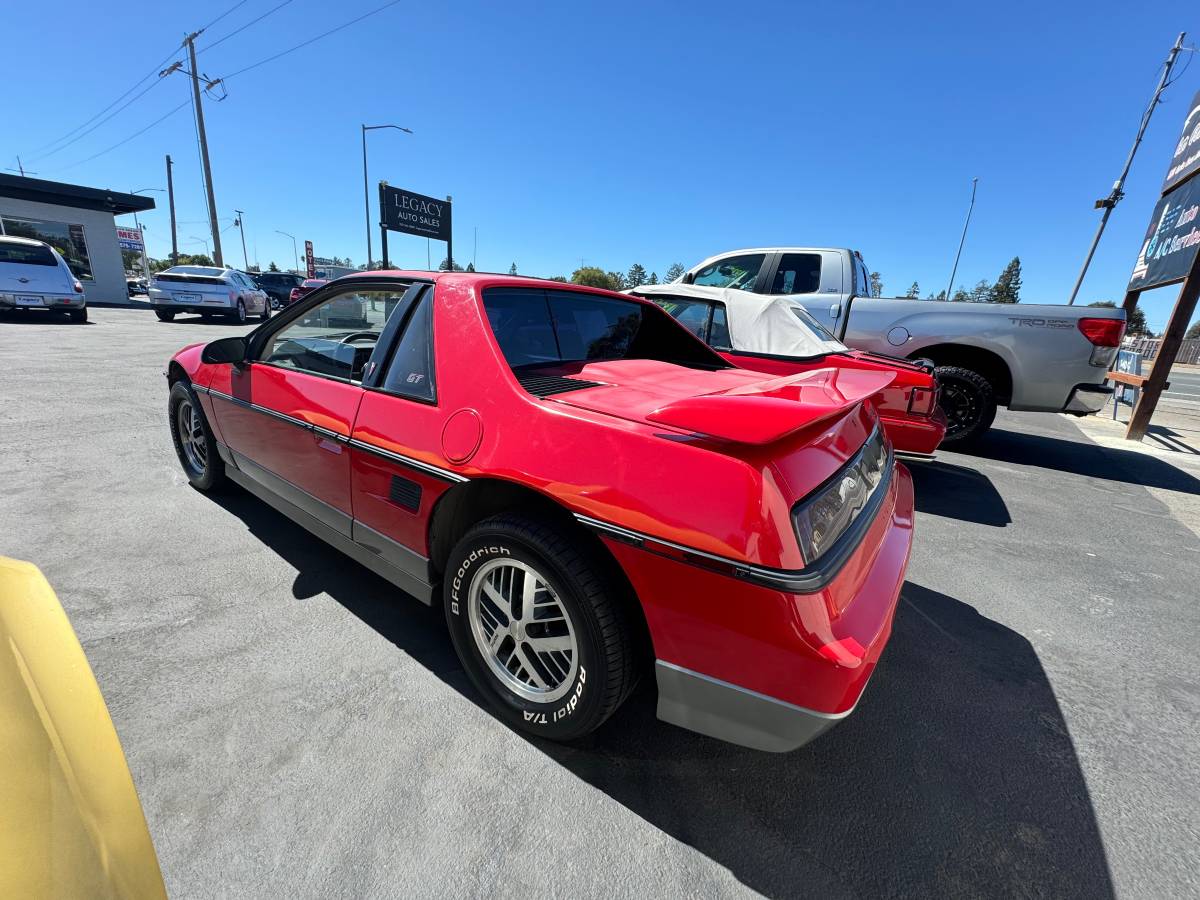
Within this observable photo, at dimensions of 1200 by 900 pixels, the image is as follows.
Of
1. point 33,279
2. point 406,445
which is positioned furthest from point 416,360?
point 33,279

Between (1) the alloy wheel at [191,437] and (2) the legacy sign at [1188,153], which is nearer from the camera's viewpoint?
(1) the alloy wheel at [191,437]

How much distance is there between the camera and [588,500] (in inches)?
59.2

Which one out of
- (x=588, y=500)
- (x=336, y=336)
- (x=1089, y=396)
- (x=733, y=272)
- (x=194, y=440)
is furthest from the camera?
(x=733, y=272)

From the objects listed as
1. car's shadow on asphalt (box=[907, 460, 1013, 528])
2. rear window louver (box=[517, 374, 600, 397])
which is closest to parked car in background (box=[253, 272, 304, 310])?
car's shadow on asphalt (box=[907, 460, 1013, 528])

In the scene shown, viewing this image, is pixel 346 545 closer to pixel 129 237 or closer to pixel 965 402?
pixel 965 402

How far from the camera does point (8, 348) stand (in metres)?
8.50

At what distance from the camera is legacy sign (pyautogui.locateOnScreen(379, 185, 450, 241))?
2700 cm

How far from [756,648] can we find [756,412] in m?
0.60

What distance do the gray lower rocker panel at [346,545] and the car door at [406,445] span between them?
19mm

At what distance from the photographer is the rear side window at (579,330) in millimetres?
2232

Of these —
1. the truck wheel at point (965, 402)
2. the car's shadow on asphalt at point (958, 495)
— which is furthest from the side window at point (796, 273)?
the car's shadow on asphalt at point (958, 495)

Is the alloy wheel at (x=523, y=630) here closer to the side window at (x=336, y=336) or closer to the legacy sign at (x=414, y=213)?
the side window at (x=336, y=336)

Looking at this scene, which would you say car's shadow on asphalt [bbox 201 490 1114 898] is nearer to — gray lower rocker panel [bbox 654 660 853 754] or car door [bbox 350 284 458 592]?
gray lower rocker panel [bbox 654 660 853 754]

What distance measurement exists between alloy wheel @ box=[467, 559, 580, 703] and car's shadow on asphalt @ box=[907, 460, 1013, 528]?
3.06 meters
